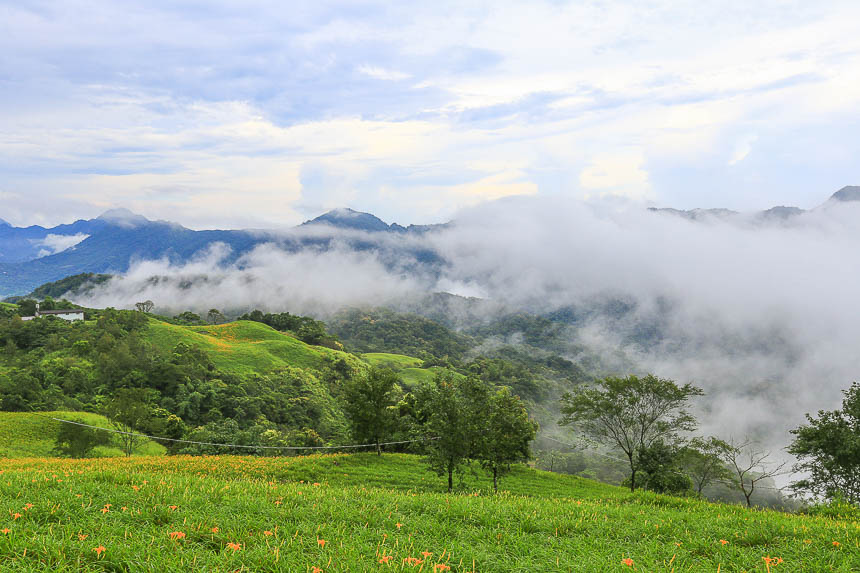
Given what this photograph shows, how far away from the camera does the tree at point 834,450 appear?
2491 cm

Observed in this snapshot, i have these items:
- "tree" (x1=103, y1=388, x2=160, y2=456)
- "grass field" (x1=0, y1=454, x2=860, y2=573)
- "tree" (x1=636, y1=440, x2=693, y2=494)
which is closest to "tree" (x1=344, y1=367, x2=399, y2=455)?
"tree" (x1=103, y1=388, x2=160, y2=456)

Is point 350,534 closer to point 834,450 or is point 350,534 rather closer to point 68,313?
point 834,450

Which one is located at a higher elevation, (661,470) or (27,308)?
(27,308)

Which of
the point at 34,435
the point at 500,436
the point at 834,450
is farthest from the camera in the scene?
the point at 34,435

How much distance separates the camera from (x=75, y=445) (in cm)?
2781

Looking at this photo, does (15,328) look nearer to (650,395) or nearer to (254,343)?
(254,343)

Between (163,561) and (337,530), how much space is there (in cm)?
207

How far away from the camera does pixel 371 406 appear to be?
1112 inches

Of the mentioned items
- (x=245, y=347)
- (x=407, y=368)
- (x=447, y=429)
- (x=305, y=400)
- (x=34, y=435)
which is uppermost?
(x=447, y=429)

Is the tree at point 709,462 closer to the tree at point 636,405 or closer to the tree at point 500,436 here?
the tree at point 636,405

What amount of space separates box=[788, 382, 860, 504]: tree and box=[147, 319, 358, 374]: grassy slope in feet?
212

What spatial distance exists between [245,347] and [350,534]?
77916 mm

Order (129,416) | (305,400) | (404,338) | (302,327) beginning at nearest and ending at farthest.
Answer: (129,416) → (305,400) → (302,327) → (404,338)

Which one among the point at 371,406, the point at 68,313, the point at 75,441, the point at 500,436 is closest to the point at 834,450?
the point at 500,436
